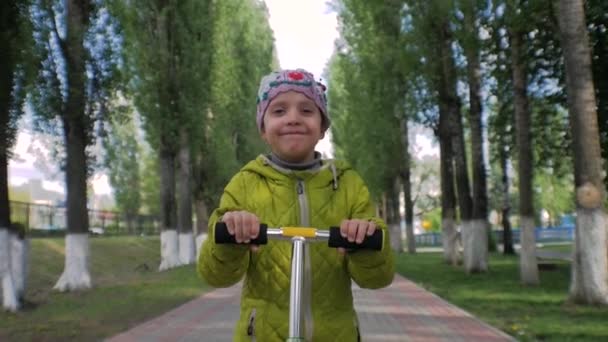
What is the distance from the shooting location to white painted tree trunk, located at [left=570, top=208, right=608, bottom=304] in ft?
37.2

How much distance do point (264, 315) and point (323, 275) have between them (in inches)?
9.8

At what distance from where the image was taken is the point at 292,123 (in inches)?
95.5

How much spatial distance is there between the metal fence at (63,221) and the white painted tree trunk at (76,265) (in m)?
2.57

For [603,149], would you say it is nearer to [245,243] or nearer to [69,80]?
[69,80]

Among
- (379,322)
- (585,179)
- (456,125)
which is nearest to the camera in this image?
(379,322)

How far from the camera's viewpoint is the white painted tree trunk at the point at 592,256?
11344 mm

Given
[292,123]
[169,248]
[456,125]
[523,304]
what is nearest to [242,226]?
[292,123]

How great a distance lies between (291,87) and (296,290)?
733 mm

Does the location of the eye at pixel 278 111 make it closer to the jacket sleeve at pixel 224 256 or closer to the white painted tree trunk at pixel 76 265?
the jacket sleeve at pixel 224 256

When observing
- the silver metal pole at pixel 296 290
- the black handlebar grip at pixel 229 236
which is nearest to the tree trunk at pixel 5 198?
the black handlebar grip at pixel 229 236

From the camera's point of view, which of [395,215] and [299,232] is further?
[395,215]

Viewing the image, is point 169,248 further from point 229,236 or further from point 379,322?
point 229,236

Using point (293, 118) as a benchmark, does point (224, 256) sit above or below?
below

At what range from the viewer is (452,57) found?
20406 millimetres
